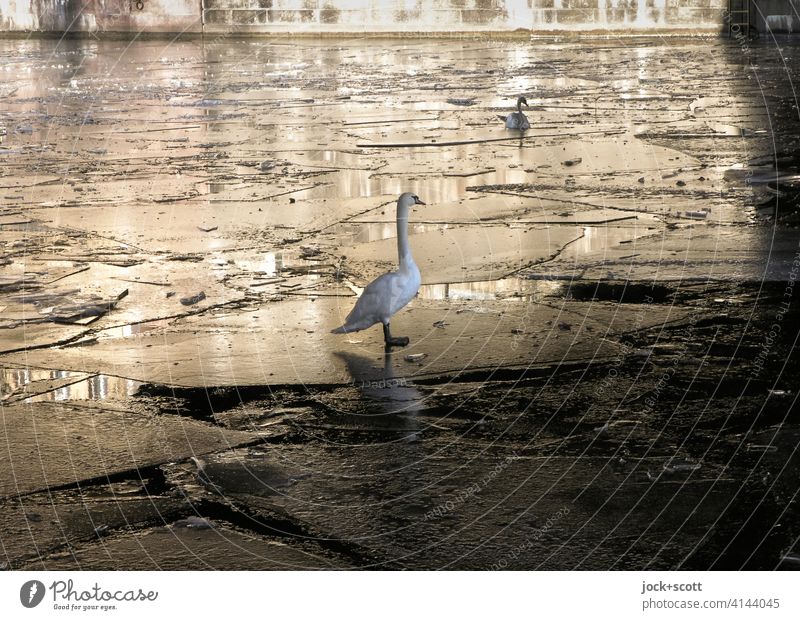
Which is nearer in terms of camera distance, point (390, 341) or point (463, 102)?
point (390, 341)

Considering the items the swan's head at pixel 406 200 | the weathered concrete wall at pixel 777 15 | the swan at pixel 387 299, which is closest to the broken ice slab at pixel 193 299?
the swan at pixel 387 299

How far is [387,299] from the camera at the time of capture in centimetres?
595

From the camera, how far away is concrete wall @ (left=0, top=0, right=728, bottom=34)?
3319 cm

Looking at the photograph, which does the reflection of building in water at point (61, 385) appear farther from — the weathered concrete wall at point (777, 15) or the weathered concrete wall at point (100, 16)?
the weathered concrete wall at point (100, 16)

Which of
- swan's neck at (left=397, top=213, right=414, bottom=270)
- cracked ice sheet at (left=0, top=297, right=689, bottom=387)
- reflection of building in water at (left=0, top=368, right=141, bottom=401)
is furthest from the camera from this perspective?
swan's neck at (left=397, top=213, right=414, bottom=270)

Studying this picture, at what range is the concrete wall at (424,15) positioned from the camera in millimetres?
33188

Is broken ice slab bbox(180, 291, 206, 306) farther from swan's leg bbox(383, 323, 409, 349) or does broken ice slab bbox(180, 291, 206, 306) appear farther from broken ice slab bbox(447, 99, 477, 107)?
broken ice slab bbox(447, 99, 477, 107)

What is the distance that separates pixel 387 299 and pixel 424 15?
28974 millimetres

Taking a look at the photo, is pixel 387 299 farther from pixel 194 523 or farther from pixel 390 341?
pixel 194 523

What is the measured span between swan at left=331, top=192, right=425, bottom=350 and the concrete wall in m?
28.2

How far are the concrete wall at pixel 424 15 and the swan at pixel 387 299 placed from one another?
1111 inches

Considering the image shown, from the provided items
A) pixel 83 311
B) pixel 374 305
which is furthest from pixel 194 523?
pixel 83 311

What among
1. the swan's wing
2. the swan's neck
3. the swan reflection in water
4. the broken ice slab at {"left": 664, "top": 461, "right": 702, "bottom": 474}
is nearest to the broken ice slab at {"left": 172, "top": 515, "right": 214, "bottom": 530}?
the swan reflection in water
